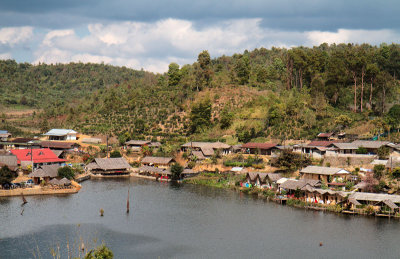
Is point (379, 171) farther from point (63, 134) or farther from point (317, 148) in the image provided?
point (63, 134)

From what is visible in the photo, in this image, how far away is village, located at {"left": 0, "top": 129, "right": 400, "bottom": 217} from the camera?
53.4 meters

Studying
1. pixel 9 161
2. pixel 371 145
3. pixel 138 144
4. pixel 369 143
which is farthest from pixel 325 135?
pixel 9 161

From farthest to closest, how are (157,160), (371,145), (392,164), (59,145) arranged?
1. (59,145)
2. (157,160)
3. (371,145)
4. (392,164)

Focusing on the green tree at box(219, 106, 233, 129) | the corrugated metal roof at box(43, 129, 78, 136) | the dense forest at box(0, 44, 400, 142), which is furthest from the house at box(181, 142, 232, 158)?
the corrugated metal roof at box(43, 129, 78, 136)

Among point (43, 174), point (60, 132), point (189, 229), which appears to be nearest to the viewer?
point (189, 229)

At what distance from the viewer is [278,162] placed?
2589 inches

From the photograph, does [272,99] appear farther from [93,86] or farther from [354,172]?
[93,86]

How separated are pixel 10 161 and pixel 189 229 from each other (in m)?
35.0

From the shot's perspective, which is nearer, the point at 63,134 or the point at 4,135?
the point at 63,134

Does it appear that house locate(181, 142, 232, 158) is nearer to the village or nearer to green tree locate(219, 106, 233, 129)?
the village

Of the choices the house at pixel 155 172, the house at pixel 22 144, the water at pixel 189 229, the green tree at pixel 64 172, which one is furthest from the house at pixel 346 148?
the house at pixel 22 144

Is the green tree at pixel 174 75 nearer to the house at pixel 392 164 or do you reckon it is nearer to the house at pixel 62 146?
→ the house at pixel 62 146

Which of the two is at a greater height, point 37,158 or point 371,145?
point 371,145

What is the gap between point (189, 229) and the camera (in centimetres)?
4494
